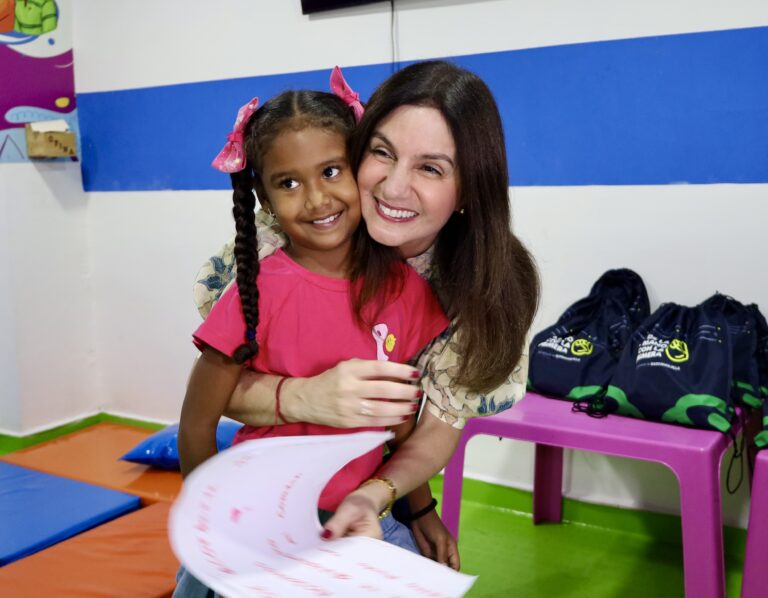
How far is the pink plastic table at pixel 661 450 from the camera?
1.91 metres

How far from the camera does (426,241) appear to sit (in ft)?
4.28

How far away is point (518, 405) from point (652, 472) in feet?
2.14

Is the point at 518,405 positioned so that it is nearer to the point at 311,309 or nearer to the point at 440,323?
the point at 440,323

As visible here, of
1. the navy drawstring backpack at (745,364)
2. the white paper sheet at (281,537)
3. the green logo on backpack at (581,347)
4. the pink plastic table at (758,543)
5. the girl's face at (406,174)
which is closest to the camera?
the white paper sheet at (281,537)

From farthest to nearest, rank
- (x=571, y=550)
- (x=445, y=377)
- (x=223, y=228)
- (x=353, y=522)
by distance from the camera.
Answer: (x=223, y=228) → (x=571, y=550) → (x=445, y=377) → (x=353, y=522)

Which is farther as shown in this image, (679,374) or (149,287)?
(149,287)

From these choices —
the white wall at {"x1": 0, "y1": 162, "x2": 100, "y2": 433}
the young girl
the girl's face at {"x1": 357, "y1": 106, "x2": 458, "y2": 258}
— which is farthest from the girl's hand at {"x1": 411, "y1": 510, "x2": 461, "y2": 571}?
the white wall at {"x1": 0, "y1": 162, "x2": 100, "y2": 433}

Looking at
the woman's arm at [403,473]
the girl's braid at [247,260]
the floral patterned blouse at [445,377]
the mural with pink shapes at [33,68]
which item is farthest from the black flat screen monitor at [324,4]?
the woman's arm at [403,473]

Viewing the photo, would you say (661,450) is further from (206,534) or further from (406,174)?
(206,534)

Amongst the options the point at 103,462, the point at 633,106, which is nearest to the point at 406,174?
the point at 633,106

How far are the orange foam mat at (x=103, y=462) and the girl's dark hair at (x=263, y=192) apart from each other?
158cm

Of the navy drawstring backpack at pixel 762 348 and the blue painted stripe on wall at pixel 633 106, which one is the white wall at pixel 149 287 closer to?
the blue painted stripe on wall at pixel 633 106

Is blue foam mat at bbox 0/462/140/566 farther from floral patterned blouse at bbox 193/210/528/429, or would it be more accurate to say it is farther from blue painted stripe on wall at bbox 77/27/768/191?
blue painted stripe on wall at bbox 77/27/768/191

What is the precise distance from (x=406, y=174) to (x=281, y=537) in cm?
52
